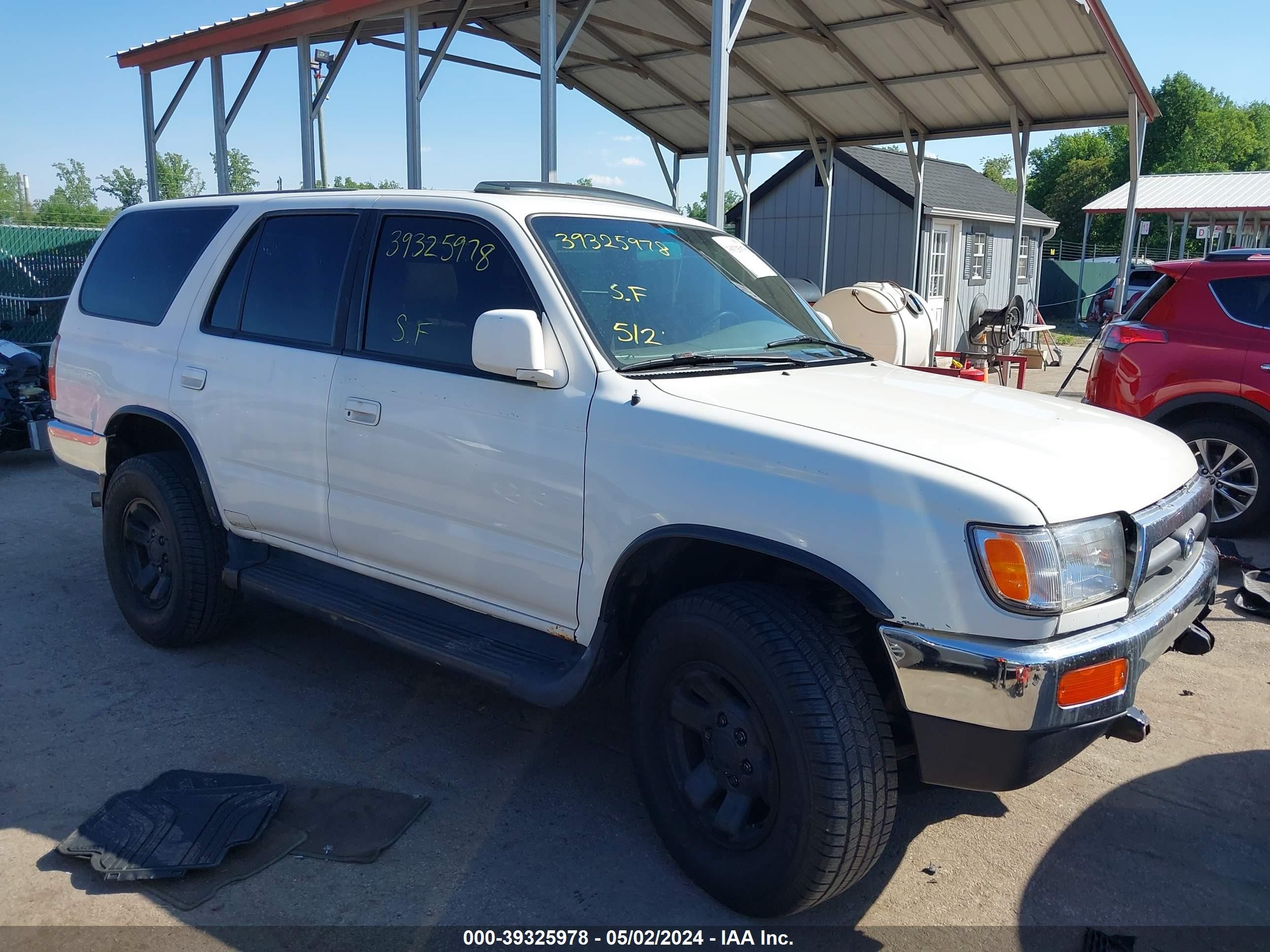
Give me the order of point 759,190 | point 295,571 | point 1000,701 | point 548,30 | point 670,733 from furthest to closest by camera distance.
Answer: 1. point 759,190
2. point 548,30
3. point 295,571
4. point 670,733
5. point 1000,701

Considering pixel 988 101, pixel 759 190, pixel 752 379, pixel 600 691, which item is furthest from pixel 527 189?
pixel 759 190

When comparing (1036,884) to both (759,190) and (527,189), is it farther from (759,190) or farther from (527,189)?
(759,190)

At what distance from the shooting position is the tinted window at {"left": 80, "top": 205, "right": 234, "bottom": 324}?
471 centimetres

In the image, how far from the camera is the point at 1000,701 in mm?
2438

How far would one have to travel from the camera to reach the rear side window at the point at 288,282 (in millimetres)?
4035

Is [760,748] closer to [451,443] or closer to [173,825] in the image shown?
[451,443]

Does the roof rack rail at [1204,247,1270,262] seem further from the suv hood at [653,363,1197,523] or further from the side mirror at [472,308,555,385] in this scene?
the side mirror at [472,308,555,385]

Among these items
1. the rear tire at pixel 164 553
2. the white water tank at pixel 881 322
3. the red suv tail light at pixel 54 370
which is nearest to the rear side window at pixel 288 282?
the rear tire at pixel 164 553

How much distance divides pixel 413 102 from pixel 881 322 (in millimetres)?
5755

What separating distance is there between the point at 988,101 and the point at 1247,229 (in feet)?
117

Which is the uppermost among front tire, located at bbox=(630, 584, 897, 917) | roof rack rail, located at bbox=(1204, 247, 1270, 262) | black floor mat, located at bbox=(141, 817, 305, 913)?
roof rack rail, located at bbox=(1204, 247, 1270, 262)

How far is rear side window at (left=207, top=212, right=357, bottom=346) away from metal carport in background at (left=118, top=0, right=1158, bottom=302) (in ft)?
16.0

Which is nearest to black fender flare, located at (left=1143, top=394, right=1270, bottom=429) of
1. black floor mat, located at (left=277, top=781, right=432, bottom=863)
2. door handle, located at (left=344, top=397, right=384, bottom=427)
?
door handle, located at (left=344, top=397, right=384, bottom=427)

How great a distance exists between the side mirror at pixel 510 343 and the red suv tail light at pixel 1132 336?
5.26m
